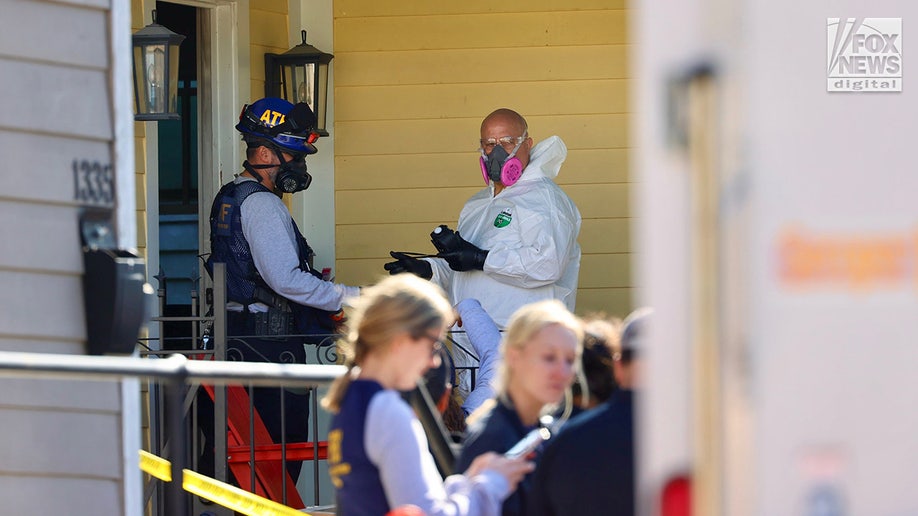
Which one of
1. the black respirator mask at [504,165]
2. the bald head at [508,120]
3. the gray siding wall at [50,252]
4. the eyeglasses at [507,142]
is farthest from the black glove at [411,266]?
the gray siding wall at [50,252]

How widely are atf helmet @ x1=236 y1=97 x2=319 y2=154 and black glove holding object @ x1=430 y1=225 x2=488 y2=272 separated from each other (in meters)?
0.95

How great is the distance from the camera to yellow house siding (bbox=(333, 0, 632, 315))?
8.38m

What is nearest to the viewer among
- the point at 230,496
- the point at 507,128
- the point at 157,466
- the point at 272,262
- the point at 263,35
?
the point at 230,496

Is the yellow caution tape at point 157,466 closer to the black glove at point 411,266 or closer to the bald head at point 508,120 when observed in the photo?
the black glove at point 411,266

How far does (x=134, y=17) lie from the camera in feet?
25.2

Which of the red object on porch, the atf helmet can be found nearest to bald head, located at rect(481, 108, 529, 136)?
the atf helmet

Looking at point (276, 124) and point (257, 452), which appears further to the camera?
point (276, 124)

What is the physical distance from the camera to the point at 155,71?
23.9 ft

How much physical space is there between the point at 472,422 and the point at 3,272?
140 cm

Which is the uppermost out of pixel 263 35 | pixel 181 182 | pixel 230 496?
pixel 263 35

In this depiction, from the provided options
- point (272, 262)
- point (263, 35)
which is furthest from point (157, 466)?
point (263, 35)

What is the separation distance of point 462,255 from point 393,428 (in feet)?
12.9

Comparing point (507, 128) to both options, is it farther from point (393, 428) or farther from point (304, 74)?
point (393, 428)

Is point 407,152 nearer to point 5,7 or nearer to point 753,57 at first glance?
point 5,7
